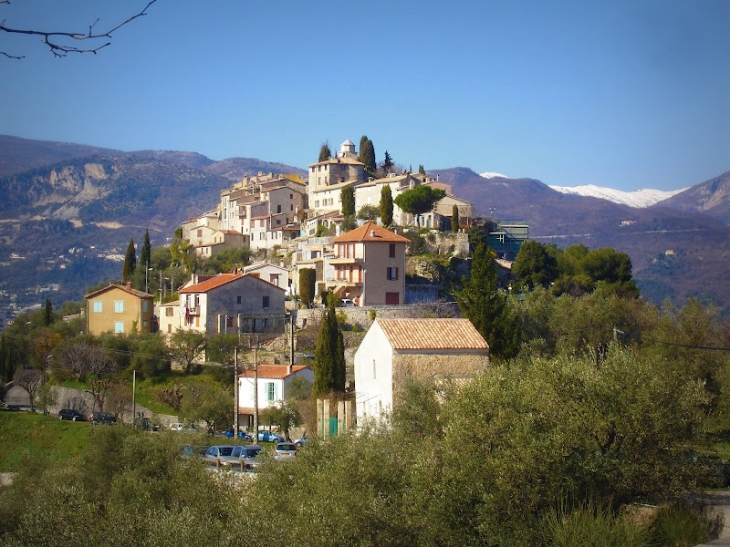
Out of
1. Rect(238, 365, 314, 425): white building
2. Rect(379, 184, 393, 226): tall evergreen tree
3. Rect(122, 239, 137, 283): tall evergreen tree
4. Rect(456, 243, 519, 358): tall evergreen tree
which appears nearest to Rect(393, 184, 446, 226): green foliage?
Rect(379, 184, 393, 226): tall evergreen tree

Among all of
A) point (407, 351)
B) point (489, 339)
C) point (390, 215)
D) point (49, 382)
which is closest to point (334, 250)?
point (390, 215)

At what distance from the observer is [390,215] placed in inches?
3017

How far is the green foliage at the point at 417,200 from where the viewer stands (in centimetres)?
7794

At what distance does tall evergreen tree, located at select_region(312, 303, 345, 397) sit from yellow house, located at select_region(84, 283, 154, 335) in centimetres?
2338

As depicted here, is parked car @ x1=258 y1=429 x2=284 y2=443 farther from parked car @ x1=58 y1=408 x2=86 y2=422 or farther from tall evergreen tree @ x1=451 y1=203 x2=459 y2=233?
tall evergreen tree @ x1=451 y1=203 x2=459 y2=233

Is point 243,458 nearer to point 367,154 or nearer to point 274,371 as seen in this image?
point 274,371

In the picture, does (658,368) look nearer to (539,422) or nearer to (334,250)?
(539,422)

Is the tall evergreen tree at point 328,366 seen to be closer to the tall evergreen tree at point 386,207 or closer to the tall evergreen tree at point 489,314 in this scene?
the tall evergreen tree at point 489,314

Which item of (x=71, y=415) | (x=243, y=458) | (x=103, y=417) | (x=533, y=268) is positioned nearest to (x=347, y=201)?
(x=533, y=268)

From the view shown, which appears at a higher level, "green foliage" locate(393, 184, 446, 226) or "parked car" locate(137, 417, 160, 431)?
"green foliage" locate(393, 184, 446, 226)

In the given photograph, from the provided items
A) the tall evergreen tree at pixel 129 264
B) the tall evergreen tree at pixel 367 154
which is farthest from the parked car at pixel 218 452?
the tall evergreen tree at pixel 367 154

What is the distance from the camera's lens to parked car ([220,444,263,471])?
27.8 metres

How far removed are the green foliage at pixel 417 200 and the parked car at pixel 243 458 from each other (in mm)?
48197

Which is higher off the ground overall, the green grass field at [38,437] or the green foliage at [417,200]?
the green foliage at [417,200]
